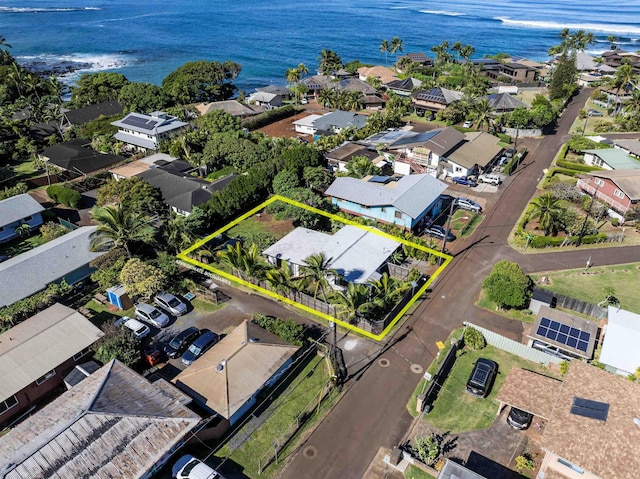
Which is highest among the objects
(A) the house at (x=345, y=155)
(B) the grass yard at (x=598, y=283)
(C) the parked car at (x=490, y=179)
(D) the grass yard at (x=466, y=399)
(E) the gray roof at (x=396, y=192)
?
(E) the gray roof at (x=396, y=192)

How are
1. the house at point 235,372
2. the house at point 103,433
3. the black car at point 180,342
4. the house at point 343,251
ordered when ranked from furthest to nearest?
the house at point 343,251, the black car at point 180,342, the house at point 235,372, the house at point 103,433

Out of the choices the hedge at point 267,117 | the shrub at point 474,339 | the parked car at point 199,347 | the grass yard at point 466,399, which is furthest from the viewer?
the hedge at point 267,117

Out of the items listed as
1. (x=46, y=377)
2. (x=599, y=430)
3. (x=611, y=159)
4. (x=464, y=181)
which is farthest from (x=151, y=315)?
(x=611, y=159)

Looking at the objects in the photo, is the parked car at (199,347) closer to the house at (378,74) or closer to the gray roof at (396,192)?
the gray roof at (396,192)

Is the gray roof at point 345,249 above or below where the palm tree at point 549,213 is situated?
below

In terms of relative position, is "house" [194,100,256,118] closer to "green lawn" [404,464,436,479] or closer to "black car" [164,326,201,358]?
"black car" [164,326,201,358]

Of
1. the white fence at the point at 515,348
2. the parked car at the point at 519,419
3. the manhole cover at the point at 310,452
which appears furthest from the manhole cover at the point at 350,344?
the parked car at the point at 519,419

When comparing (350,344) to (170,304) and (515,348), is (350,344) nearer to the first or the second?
(515,348)
